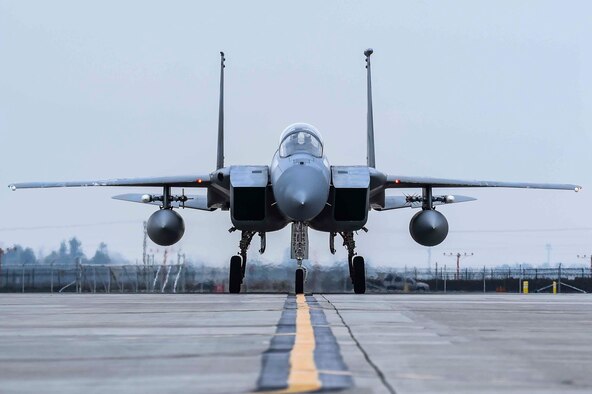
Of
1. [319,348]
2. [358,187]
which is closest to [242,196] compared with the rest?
[358,187]

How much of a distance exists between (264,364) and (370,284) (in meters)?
36.2

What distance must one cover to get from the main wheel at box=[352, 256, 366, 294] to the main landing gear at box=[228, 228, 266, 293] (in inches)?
85.4

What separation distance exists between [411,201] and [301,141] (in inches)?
178

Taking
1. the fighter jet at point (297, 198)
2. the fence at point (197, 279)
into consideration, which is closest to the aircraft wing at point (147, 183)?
the fighter jet at point (297, 198)

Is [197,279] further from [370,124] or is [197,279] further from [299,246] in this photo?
[299,246]

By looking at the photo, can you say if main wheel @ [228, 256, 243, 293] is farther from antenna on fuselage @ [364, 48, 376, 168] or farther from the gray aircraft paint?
antenna on fuselage @ [364, 48, 376, 168]

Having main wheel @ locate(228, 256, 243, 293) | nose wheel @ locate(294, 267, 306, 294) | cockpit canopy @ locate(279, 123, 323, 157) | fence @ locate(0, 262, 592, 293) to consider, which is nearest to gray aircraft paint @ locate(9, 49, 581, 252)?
cockpit canopy @ locate(279, 123, 323, 157)

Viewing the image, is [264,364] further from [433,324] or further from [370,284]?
[370,284]

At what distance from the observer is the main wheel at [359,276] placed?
26328mm

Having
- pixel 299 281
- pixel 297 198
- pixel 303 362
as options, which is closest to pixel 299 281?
pixel 299 281

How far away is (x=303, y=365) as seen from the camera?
6.44 metres

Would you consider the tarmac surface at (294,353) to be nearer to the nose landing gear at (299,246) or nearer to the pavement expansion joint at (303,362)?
the pavement expansion joint at (303,362)

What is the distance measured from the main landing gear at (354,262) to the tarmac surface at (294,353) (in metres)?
13.9

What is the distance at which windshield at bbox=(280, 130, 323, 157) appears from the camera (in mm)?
24000
